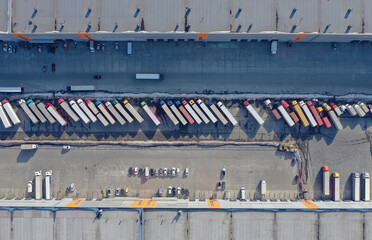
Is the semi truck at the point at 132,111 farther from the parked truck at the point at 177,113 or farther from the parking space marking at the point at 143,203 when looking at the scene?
the parking space marking at the point at 143,203

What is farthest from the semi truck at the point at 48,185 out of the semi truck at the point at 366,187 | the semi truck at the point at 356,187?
the semi truck at the point at 366,187

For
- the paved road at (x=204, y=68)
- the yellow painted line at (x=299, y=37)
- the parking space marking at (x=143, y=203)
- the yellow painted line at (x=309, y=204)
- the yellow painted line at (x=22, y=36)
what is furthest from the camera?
the paved road at (x=204, y=68)

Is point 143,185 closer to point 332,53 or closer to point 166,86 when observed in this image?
point 166,86

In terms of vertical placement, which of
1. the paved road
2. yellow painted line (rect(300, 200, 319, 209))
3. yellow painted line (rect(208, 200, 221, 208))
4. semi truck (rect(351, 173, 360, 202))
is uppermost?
the paved road

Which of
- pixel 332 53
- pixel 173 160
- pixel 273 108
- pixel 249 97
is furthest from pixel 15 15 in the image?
pixel 332 53

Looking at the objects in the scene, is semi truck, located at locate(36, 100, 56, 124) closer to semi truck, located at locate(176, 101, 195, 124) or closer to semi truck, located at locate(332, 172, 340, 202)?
semi truck, located at locate(176, 101, 195, 124)

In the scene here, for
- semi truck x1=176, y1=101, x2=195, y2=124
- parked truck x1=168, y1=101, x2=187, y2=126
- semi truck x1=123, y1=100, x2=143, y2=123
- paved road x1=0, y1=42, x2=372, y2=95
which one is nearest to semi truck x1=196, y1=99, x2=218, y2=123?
paved road x1=0, y1=42, x2=372, y2=95
